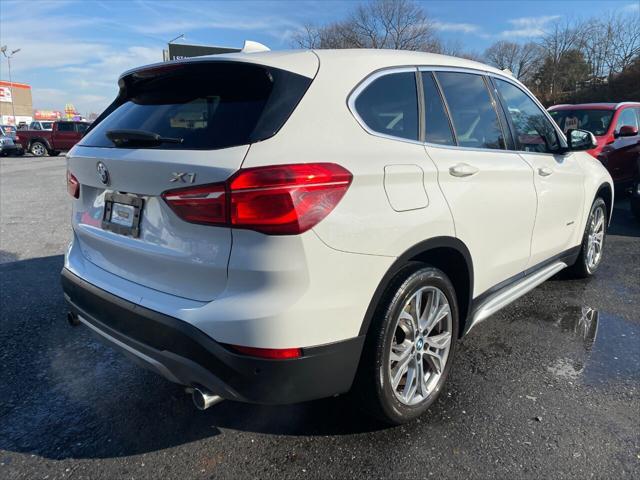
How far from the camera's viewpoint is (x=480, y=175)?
2752 millimetres

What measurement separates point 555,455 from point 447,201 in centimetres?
130

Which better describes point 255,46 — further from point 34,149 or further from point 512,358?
point 34,149

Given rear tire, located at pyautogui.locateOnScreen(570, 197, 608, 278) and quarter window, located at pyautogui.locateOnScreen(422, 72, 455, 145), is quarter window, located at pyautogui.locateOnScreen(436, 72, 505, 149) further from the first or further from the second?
rear tire, located at pyautogui.locateOnScreen(570, 197, 608, 278)

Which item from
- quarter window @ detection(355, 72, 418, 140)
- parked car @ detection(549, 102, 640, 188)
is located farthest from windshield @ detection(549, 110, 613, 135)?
quarter window @ detection(355, 72, 418, 140)

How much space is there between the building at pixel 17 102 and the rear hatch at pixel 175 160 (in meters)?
86.0

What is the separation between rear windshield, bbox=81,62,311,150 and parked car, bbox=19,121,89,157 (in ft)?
86.4

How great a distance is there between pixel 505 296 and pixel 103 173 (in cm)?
247

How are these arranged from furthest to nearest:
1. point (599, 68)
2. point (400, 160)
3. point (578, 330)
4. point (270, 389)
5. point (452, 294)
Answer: point (599, 68)
point (578, 330)
point (452, 294)
point (400, 160)
point (270, 389)

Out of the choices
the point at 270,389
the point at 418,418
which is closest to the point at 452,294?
the point at 418,418

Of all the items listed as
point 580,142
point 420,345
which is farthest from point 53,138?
point 420,345

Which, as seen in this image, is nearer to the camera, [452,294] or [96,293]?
[96,293]

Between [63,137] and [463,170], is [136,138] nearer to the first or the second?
[463,170]

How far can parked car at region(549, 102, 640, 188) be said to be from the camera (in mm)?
8328

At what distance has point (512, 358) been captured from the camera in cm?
327
